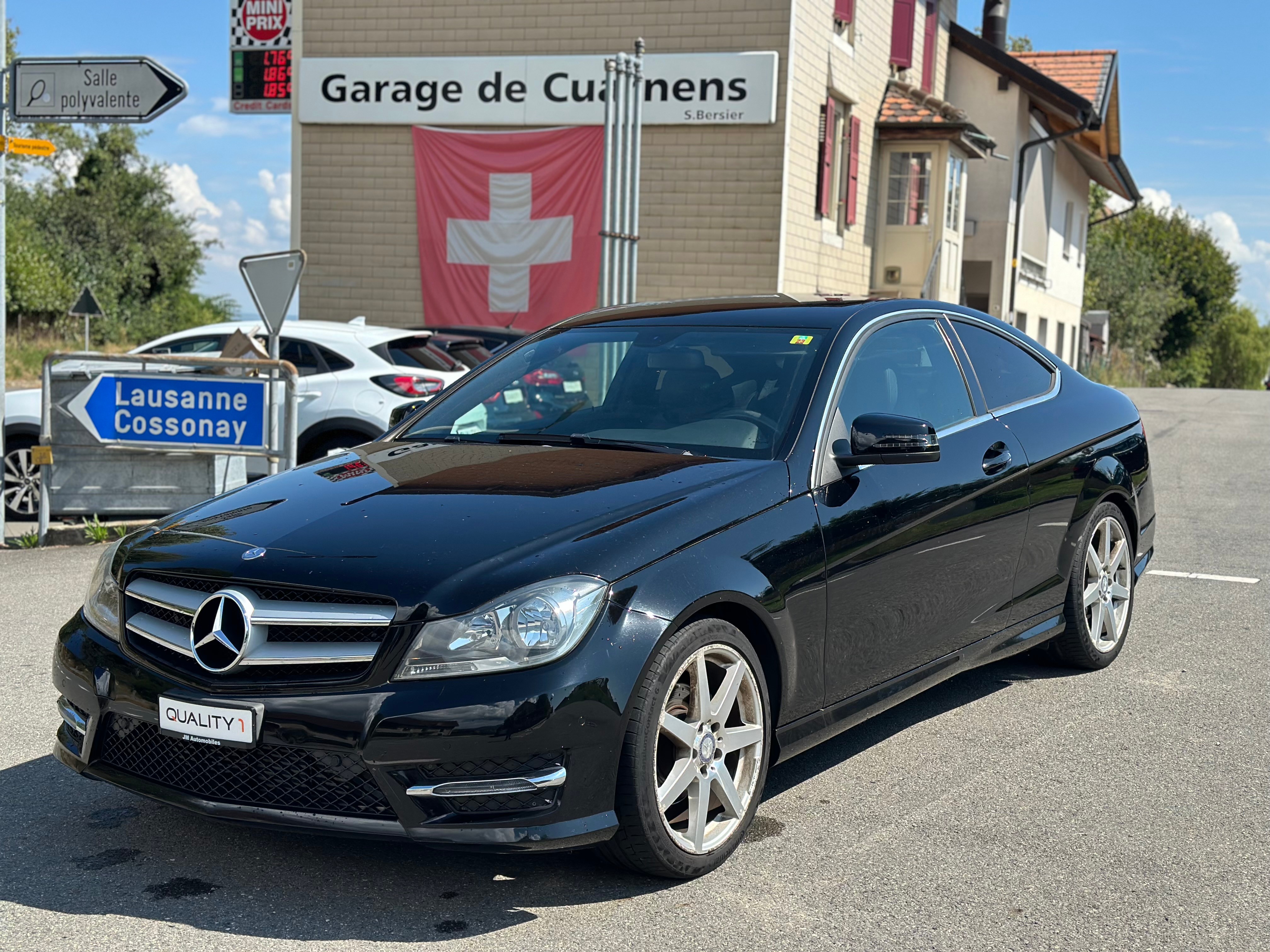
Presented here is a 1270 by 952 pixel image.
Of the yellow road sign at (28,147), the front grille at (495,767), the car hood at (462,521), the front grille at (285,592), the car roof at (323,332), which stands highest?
the yellow road sign at (28,147)

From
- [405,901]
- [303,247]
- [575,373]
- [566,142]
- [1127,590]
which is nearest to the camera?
[405,901]

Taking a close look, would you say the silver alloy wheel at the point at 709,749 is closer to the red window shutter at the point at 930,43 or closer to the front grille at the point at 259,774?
the front grille at the point at 259,774

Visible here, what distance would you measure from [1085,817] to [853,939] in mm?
1240

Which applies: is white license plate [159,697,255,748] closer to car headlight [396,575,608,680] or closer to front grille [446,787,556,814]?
car headlight [396,575,608,680]

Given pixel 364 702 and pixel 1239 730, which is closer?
pixel 364 702

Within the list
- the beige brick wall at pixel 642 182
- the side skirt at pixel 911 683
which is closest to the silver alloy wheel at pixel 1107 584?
the side skirt at pixel 911 683

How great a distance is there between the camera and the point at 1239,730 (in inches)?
206

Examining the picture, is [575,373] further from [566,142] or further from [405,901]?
[566,142]

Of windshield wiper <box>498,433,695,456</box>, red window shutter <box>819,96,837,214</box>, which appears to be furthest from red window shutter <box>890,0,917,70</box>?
windshield wiper <box>498,433,695,456</box>

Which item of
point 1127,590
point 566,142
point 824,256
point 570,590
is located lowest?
point 1127,590

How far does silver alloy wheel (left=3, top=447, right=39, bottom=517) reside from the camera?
10602mm

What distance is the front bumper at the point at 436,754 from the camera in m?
3.29

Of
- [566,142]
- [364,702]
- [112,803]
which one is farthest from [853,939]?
[566,142]

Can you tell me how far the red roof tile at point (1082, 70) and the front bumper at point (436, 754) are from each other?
33.6 m
